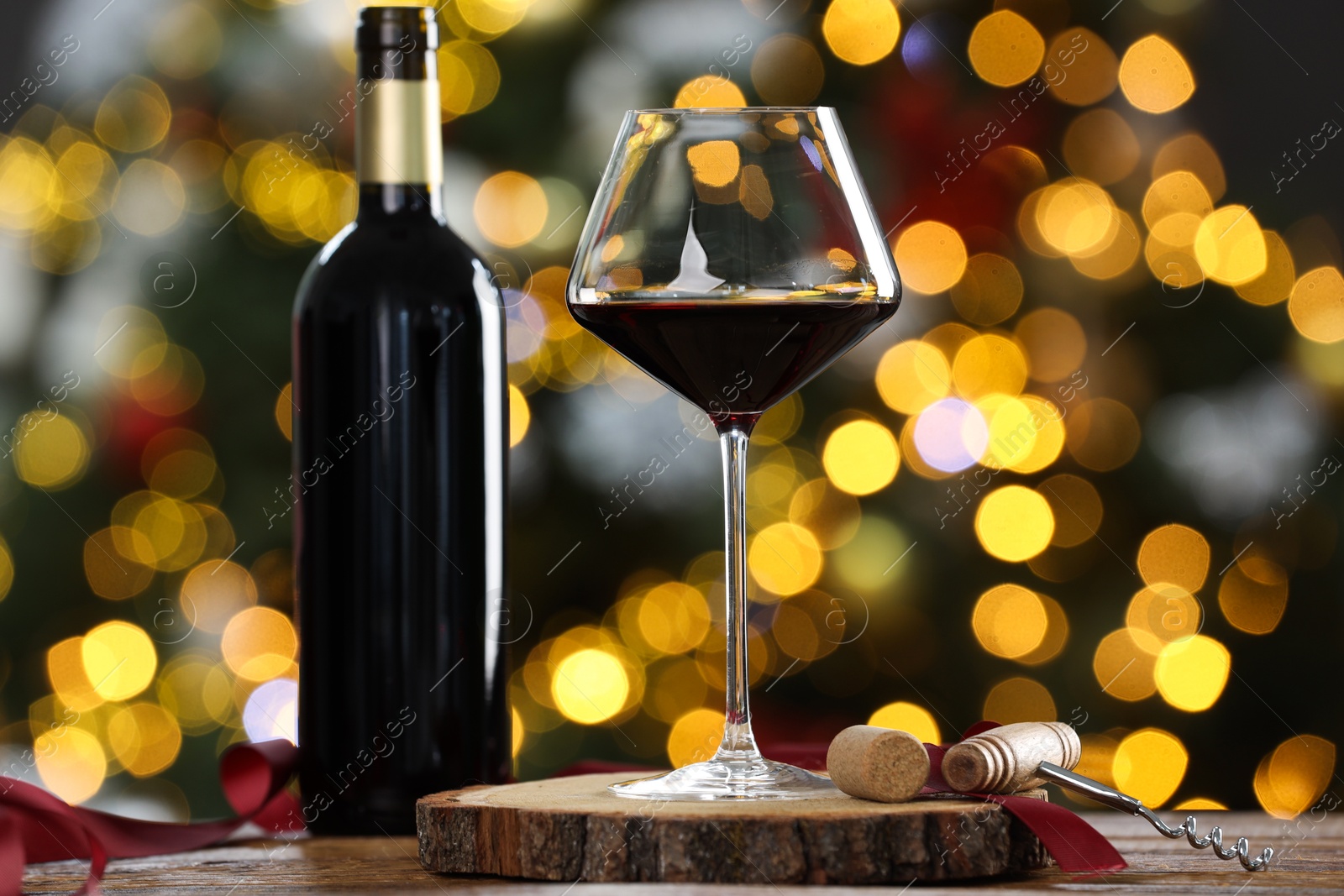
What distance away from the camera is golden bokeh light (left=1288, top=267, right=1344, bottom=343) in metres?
1.60

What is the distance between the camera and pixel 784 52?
63.7 inches

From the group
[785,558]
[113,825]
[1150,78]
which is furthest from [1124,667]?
[113,825]

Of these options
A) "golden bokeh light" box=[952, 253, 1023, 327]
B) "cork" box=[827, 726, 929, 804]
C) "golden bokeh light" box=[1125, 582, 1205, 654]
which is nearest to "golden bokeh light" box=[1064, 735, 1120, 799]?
"golden bokeh light" box=[1125, 582, 1205, 654]

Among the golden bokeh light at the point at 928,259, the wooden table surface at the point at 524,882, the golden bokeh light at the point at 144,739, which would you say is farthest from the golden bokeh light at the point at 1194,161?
the golden bokeh light at the point at 144,739

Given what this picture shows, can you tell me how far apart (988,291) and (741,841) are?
3.65 feet

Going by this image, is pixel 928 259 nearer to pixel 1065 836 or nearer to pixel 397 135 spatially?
pixel 397 135

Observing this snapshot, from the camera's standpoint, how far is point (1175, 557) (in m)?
1.65

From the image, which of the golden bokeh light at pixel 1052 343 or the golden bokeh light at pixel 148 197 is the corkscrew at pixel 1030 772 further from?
the golden bokeh light at pixel 148 197

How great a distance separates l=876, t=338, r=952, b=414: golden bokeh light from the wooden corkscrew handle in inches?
33.6

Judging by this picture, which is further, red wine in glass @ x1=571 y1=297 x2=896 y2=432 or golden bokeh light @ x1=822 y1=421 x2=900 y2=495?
golden bokeh light @ x1=822 y1=421 x2=900 y2=495

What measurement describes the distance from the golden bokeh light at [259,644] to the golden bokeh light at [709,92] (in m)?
0.75

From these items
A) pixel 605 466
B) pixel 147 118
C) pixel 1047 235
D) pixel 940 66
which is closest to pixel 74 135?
pixel 147 118

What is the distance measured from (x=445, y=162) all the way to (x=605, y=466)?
1.23 feet

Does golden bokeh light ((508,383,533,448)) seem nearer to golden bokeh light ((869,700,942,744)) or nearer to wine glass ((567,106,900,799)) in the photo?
golden bokeh light ((869,700,942,744))
